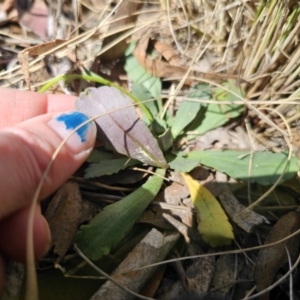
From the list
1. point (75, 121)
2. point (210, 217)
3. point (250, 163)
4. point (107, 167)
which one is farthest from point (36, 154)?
point (250, 163)

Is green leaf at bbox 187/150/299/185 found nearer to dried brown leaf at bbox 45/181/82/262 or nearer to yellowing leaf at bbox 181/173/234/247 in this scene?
yellowing leaf at bbox 181/173/234/247

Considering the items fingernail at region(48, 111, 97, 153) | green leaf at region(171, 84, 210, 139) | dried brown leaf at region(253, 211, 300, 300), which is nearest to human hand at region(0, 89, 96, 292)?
fingernail at region(48, 111, 97, 153)

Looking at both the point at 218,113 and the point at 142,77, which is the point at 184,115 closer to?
the point at 218,113

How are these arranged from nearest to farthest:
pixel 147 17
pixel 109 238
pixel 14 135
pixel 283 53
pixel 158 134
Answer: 1. pixel 14 135
2. pixel 109 238
3. pixel 283 53
4. pixel 158 134
5. pixel 147 17

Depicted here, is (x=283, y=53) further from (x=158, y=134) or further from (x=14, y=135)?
(x=14, y=135)

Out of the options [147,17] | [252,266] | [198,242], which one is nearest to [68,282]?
[198,242]

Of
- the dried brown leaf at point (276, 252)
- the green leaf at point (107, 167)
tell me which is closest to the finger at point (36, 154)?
the green leaf at point (107, 167)
